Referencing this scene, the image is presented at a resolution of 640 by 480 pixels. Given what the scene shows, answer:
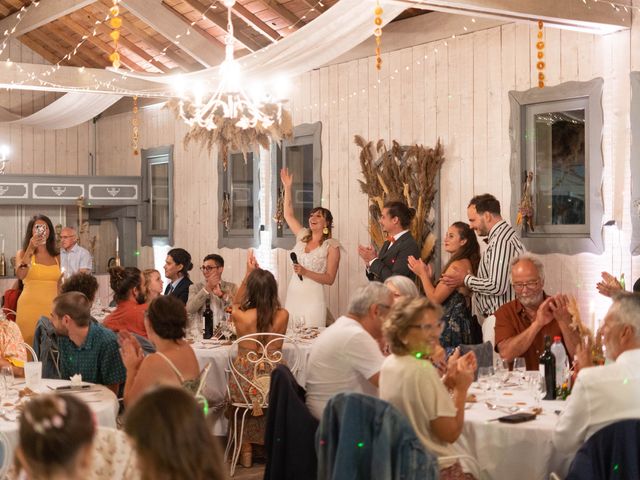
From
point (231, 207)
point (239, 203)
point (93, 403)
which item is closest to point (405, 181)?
point (239, 203)

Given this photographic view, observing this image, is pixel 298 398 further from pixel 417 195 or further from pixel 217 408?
pixel 417 195

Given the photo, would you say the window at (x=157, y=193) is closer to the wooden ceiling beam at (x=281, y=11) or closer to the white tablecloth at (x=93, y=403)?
the wooden ceiling beam at (x=281, y=11)

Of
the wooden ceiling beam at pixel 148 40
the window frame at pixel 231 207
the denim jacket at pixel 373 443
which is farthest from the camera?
the wooden ceiling beam at pixel 148 40

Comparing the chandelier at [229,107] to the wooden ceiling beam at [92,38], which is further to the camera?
the wooden ceiling beam at [92,38]

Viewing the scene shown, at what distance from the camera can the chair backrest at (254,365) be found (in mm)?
5797

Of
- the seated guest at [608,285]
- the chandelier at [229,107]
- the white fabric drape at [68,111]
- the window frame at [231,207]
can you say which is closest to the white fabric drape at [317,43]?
the chandelier at [229,107]

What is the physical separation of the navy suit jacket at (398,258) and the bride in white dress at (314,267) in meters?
0.83

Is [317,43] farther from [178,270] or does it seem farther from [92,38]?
[92,38]

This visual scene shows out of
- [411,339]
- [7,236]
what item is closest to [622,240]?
[411,339]

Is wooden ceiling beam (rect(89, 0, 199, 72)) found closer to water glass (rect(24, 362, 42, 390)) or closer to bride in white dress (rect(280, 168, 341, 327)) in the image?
bride in white dress (rect(280, 168, 341, 327))

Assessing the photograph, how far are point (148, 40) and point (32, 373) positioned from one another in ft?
23.2

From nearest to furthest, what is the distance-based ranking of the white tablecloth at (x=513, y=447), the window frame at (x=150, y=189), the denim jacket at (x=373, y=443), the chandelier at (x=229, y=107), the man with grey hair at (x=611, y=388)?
1. the denim jacket at (x=373, y=443)
2. the man with grey hair at (x=611, y=388)
3. the white tablecloth at (x=513, y=447)
4. the chandelier at (x=229, y=107)
5. the window frame at (x=150, y=189)

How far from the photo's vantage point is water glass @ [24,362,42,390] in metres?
4.48

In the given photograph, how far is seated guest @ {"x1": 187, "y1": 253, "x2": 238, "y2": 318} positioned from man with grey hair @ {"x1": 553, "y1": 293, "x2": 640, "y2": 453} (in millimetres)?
3952
